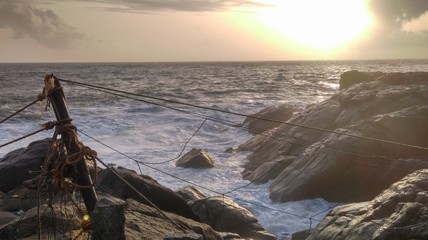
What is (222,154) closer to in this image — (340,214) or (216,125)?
(216,125)

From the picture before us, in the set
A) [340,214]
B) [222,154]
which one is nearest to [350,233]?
[340,214]

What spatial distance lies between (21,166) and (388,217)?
10550mm

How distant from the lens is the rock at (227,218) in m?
12.4

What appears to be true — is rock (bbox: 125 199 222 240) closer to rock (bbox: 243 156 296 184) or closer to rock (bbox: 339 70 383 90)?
rock (bbox: 243 156 296 184)

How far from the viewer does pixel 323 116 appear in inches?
800

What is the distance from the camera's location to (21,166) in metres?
13.8

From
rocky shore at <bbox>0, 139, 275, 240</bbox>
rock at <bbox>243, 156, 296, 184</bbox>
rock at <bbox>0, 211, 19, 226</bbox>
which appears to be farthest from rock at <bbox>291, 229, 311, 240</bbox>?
rock at <bbox>0, 211, 19, 226</bbox>

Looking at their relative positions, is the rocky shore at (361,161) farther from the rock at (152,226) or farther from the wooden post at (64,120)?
the wooden post at (64,120)

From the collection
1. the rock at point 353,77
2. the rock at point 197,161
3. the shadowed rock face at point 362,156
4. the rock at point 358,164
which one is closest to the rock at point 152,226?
the shadowed rock face at point 362,156

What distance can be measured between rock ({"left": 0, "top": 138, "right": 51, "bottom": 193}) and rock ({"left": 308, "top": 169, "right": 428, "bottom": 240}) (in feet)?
29.0

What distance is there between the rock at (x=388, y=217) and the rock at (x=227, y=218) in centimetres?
353

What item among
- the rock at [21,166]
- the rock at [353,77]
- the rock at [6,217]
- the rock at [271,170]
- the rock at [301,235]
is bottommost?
the rock at [301,235]

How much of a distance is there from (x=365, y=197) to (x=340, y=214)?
545 centimetres

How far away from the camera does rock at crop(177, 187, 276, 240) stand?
1244 centimetres
